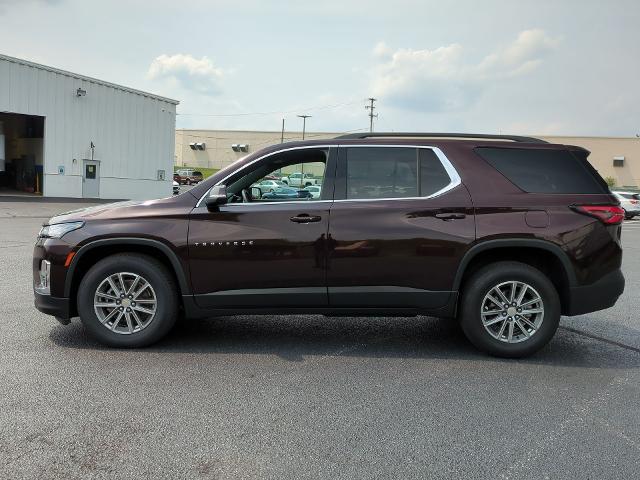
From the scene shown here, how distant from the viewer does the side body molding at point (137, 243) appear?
487 cm

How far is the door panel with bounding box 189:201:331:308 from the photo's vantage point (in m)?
4.86

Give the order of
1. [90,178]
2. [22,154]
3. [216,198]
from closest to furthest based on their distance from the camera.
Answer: [216,198], [90,178], [22,154]

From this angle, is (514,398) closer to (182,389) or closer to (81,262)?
(182,389)

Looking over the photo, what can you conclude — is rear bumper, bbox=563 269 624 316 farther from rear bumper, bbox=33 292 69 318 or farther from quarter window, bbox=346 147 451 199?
rear bumper, bbox=33 292 69 318

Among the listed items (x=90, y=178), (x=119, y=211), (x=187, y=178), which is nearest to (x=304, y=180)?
(x=119, y=211)

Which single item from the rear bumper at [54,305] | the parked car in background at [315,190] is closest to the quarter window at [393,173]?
the parked car in background at [315,190]

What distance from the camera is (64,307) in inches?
195

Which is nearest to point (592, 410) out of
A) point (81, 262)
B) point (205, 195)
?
point (205, 195)

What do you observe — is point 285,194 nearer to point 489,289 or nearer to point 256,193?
point 256,193

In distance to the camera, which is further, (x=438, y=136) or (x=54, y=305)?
(x=438, y=136)

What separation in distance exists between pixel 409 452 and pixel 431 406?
0.71 metres

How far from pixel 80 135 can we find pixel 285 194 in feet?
96.3

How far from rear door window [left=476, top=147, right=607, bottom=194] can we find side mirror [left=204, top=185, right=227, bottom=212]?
A: 2269mm

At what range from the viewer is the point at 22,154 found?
3544cm
